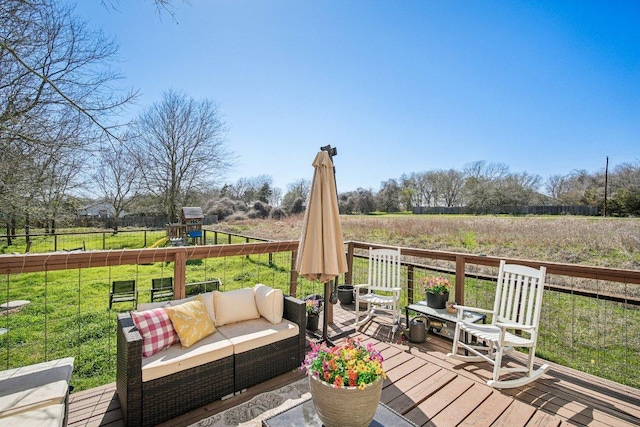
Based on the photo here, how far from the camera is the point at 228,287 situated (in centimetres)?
702

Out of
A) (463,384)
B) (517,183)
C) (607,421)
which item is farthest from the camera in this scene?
(517,183)

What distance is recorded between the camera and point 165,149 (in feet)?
57.8

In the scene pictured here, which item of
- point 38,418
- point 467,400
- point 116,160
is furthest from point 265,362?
point 116,160

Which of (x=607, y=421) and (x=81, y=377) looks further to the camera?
(x=81, y=377)

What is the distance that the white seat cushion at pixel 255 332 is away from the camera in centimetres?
250

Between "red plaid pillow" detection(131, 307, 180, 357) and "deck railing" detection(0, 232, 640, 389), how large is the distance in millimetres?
511

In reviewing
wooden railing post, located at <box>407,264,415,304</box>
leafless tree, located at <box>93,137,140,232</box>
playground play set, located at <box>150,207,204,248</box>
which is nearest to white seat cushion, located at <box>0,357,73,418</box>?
wooden railing post, located at <box>407,264,415,304</box>

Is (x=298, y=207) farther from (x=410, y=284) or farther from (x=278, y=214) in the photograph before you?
(x=410, y=284)

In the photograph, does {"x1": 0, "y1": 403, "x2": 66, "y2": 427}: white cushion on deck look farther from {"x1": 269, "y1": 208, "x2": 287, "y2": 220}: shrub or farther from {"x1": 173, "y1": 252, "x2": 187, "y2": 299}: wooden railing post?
{"x1": 269, "y1": 208, "x2": 287, "y2": 220}: shrub

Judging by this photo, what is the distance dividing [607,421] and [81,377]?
15.2 ft

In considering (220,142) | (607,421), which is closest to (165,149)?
(220,142)

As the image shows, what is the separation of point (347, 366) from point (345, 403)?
0.52ft

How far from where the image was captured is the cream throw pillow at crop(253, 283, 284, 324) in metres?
2.91

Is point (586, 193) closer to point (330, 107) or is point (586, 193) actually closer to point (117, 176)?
point (330, 107)
